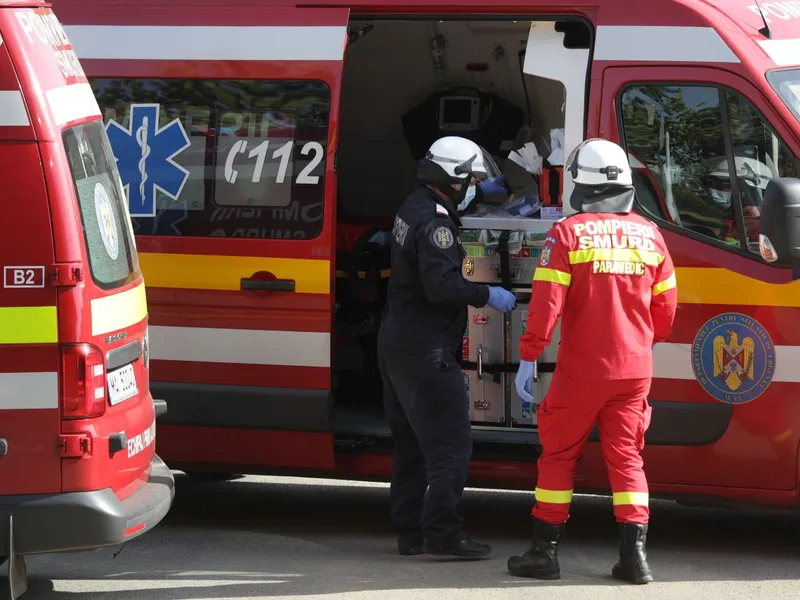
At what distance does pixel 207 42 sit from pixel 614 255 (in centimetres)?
213

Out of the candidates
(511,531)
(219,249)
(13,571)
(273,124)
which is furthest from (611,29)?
(13,571)

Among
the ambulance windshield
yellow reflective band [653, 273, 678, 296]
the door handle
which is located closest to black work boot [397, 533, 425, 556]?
the door handle

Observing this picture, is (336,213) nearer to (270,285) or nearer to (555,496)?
(270,285)

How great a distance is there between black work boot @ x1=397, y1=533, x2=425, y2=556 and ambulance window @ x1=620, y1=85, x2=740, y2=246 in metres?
1.73

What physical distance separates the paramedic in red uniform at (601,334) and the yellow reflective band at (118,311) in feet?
4.92

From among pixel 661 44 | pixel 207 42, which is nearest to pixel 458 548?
pixel 661 44

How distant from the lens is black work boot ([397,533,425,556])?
20.6 ft

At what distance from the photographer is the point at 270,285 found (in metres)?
6.38

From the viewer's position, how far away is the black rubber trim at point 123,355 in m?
5.02

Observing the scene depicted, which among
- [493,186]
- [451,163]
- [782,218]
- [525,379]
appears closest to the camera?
[782,218]

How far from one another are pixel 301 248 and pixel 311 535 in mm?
1367

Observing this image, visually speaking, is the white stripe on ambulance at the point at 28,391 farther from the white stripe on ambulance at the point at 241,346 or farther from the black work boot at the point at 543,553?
the black work boot at the point at 543,553

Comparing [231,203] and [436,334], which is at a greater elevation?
[231,203]

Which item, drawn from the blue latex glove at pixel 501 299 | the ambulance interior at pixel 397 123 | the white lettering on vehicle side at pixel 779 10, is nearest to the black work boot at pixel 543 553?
the blue latex glove at pixel 501 299
